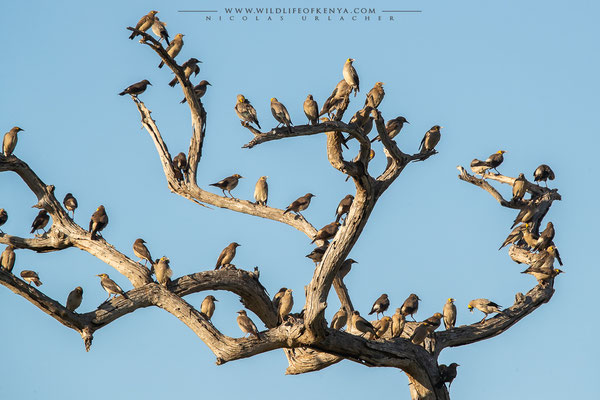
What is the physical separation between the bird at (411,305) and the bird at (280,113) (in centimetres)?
422

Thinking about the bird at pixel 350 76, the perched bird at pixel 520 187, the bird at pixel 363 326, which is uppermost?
the perched bird at pixel 520 187

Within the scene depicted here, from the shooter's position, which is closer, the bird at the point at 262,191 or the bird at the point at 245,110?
the bird at the point at 245,110

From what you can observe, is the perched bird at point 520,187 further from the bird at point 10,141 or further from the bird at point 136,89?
the bird at point 10,141

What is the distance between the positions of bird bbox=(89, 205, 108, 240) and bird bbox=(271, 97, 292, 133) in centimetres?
322

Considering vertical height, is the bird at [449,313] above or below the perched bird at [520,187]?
below

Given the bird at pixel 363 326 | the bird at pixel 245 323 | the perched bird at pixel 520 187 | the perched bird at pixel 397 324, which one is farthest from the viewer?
the perched bird at pixel 520 187

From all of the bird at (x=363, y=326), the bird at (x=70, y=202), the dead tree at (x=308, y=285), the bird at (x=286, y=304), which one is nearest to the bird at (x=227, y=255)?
the dead tree at (x=308, y=285)

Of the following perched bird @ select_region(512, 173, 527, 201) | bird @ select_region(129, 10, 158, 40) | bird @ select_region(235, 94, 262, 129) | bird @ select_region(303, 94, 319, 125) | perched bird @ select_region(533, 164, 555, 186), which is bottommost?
bird @ select_region(303, 94, 319, 125)

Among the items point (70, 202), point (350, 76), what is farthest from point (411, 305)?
point (70, 202)

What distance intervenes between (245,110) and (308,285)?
13.5ft

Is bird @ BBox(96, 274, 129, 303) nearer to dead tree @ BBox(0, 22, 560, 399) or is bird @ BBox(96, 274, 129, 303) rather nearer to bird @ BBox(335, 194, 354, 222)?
dead tree @ BBox(0, 22, 560, 399)

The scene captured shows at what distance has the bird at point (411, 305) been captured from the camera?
54.6ft

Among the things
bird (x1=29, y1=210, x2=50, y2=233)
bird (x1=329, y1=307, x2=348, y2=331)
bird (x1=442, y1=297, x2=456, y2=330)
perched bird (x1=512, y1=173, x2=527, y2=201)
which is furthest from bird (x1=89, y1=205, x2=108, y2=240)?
perched bird (x1=512, y1=173, x2=527, y2=201)

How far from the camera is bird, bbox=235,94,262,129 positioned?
16.0 meters
